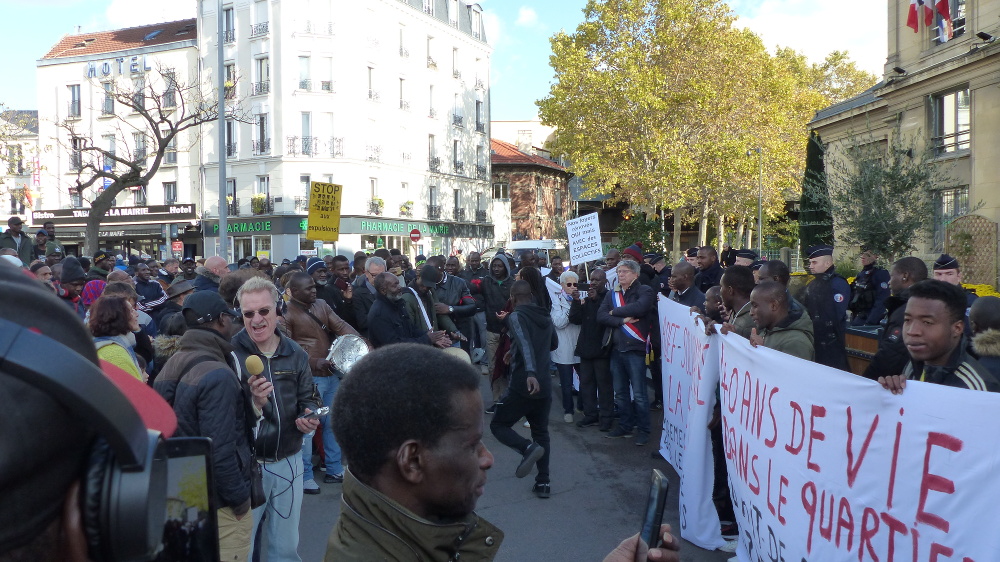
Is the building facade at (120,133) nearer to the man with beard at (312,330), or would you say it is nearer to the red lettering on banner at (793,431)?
the man with beard at (312,330)

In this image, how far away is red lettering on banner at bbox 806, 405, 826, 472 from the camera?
3679mm

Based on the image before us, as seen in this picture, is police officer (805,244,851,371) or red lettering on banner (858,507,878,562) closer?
red lettering on banner (858,507,878,562)

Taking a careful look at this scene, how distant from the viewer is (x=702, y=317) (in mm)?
5984

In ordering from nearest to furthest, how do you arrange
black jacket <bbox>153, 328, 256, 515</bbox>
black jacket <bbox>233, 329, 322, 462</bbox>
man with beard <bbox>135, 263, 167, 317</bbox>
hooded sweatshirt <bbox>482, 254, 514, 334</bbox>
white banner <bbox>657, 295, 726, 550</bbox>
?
1. black jacket <bbox>153, 328, 256, 515</bbox>
2. black jacket <bbox>233, 329, 322, 462</bbox>
3. white banner <bbox>657, 295, 726, 550</bbox>
4. man with beard <bbox>135, 263, 167, 317</bbox>
5. hooded sweatshirt <bbox>482, 254, 514, 334</bbox>

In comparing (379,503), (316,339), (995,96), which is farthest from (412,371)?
(995,96)

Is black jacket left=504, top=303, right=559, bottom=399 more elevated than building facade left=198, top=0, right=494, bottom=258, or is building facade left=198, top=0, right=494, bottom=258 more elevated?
building facade left=198, top=0, right=494, bottom=258

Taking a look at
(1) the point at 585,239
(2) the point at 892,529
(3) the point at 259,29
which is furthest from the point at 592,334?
(3) the point at 259,29

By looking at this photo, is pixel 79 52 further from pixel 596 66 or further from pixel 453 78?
pixel 596 66

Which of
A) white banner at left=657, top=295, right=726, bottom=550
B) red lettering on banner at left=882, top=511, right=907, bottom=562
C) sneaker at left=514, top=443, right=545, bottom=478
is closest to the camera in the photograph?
red lettering on banner at left=882, top=511, right=907, bottom=562

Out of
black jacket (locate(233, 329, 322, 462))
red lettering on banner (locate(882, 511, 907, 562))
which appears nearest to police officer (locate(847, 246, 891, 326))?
red lettering on banner (locate(882, 511, 907, 562))

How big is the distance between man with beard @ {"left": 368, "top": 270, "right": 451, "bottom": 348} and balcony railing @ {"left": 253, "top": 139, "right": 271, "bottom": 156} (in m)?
34.1

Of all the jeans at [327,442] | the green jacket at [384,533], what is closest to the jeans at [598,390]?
the jeans at [327,442]

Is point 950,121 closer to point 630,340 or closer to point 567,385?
point 567,385

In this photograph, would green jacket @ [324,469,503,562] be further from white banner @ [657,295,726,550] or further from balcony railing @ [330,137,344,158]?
balcony railing @ [330,137,344,158]
